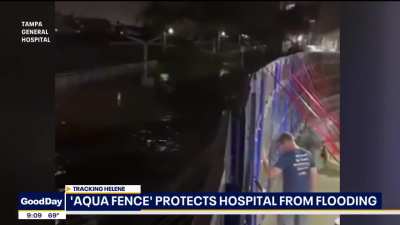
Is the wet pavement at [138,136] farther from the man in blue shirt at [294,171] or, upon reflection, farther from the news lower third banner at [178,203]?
the man in blue shirt at [294,171]

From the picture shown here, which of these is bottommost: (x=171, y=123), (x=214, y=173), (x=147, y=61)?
(x=214, y=173)

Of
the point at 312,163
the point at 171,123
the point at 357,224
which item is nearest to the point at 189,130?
the point at 171,123

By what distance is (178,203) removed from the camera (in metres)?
3.45

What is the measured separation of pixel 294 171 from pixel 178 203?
564mm

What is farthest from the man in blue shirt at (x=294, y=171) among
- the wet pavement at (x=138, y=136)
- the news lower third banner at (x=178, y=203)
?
the wet pavement at (x=138, y=136)

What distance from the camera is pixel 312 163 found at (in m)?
3.48

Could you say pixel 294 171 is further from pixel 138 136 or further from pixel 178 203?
pixel 138 136

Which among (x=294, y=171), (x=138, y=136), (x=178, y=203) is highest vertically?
(x=138, y=136)

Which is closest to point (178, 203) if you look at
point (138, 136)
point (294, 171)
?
point (138, 136)

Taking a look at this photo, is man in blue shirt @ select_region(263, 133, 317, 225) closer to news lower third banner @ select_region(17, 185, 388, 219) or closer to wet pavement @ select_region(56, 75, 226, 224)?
news lower third banner @ select_region(17, 185, 388, 219)

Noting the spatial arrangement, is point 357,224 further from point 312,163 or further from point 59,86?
point 59,86

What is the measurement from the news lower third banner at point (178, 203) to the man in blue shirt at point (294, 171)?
38mm

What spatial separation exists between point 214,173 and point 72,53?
2.82 ft

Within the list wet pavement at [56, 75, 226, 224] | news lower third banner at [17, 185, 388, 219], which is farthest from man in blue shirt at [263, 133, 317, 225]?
wet pavement at [56, 75, 226, 224]
